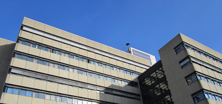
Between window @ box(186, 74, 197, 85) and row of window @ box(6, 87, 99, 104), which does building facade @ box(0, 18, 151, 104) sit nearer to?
row of window @ box(6, 87, 99, 104)

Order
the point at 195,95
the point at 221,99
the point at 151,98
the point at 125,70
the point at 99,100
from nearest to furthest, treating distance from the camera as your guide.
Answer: the point at 195,95 → the point at 221,99 → the point at 99,100 → the point at 151,98 → the point at 125,70

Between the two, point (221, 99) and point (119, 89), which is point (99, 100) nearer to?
point (119, 89)

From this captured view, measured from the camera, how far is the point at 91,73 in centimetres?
3759

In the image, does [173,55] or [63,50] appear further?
[63,50]

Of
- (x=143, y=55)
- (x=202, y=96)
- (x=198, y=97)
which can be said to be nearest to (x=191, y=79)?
(x=198, y=97)

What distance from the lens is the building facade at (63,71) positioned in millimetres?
29359

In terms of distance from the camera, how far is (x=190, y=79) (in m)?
29.9

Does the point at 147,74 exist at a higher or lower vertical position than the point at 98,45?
lower

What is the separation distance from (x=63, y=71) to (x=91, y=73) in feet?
18.4

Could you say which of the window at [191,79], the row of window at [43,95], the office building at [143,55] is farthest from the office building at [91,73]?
the office building at [143,55]

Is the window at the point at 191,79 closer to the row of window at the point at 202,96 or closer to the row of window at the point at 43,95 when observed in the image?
the row of window at the point at 202,96

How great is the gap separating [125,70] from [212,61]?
16674mm

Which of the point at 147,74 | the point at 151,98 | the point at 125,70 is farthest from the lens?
the point at 125,70

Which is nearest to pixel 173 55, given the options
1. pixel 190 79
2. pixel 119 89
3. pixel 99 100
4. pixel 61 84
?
pixel 190 79
